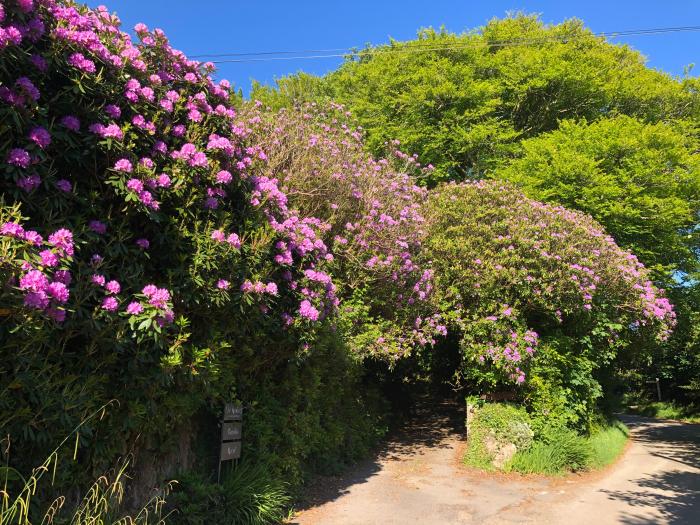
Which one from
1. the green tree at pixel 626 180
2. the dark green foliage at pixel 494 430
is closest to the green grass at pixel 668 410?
the green tree at pixel 626 180

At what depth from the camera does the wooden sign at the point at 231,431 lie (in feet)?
18.8

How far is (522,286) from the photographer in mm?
A: 10141

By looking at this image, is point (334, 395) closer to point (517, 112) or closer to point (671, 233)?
point (671, 233)

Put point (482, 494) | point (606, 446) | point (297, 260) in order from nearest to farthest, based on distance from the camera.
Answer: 1. point (297, 260)
2. point (482, 494)
3. point (606, 446)

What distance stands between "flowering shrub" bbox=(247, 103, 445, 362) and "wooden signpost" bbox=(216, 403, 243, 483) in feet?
9.84

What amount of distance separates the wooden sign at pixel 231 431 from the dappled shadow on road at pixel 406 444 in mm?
1687

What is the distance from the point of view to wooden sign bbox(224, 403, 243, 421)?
5758mm

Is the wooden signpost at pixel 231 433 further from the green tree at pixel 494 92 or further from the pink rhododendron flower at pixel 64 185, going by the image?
the green tree at pixel 494 92

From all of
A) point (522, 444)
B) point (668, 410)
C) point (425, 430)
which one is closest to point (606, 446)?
point (522, 444)

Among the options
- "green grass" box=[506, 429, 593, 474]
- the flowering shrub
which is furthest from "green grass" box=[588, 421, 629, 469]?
the flowering shrub

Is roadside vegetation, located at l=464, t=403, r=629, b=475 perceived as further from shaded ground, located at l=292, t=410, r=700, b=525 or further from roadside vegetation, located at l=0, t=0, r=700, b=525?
shaded ground, located at l=292, t=410, r=700, b=525

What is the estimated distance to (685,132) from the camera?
1877 centimetres

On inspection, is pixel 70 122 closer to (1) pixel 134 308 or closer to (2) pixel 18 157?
(2) pixel 18 157

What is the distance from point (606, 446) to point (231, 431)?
962 cm
